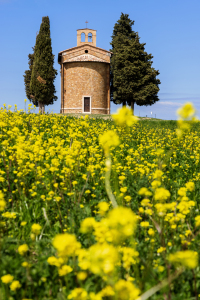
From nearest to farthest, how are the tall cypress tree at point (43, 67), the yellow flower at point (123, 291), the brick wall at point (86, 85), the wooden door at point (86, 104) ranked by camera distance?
the yellow flower at point (123, 291) → the tall cypress tree at point (43, 67) → the brick wall at point (86, 85) → the wooden door at point (86, 104)

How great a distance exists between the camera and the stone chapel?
30.8 m

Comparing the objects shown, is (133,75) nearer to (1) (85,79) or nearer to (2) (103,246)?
(1) (85,79)

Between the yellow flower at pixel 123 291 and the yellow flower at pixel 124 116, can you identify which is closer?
the yellow flower at pixel 123 291

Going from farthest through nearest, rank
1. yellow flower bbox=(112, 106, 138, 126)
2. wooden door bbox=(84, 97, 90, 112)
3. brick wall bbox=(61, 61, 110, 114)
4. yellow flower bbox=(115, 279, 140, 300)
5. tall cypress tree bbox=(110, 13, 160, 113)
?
1. tall cypress tree bbox=(110, 13, 160, 113)
2. wooden door bbox=(84, 97, 90, 112)
3. brick wall bbox=(61, 61, 110, 114)
4. yellow flower bbox=(112, 106, 138, 126)
5. yellow flower bbox=(115, 279, 140, 300)

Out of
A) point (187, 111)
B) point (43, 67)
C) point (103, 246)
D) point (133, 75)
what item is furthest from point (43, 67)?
point (103, 246)

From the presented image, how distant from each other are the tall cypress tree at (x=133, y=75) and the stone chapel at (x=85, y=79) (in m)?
1.48

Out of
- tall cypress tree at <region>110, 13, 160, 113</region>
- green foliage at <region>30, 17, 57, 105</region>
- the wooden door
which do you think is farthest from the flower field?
tall cypress tree at <region>110, 13, 160, 113</region>

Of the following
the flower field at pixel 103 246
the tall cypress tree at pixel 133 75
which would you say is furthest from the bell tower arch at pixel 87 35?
the flower field at pixel 103 246

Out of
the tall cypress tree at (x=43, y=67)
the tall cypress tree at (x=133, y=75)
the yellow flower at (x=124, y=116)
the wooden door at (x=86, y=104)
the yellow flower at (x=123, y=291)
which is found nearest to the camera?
the yellow flower at (x=123, y=291)

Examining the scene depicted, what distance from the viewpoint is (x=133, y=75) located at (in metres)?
32.5

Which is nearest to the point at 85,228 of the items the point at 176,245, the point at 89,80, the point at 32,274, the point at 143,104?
the point at 32,274

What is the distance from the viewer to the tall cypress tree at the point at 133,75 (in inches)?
1275

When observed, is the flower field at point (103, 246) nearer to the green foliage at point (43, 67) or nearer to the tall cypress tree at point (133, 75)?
the green foliage at point (43, 67)

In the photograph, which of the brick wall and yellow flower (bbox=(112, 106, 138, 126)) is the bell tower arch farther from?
yellow flower (bbox=(112, 106, 138, 126))
